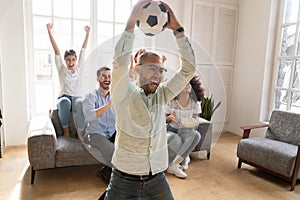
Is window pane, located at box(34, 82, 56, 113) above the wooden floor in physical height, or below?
above

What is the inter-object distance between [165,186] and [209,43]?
3.54 metres

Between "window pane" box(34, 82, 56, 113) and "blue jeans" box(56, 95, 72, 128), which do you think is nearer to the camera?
"blue jeans" box(56, 95, 72, 128)

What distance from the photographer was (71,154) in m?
2.38

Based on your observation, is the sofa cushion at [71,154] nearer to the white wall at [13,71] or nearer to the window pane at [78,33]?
the white wall at [13,71]

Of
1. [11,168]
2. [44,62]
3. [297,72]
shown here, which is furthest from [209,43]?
[11,168]

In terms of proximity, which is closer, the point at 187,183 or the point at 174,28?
the point at 174,28

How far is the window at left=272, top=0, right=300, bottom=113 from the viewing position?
3475 mm

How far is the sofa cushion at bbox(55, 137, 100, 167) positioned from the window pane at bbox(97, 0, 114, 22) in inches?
79.3

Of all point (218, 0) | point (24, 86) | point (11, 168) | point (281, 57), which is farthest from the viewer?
point (218, 0)

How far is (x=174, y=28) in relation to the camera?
956mm

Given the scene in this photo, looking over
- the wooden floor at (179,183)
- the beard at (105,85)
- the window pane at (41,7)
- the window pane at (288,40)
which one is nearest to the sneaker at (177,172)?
the wooden floor at (179,183)

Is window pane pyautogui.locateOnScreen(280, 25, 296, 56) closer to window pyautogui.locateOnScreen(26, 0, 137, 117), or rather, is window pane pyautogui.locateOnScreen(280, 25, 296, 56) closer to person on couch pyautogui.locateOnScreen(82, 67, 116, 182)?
window pyautogui.locateOnScreen(26, 0, 137, 117)

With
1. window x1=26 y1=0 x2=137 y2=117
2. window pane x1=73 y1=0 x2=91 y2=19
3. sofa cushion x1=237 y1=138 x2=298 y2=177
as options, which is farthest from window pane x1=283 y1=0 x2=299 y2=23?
window pane x1=73 y1=0 x2=91 y2=19

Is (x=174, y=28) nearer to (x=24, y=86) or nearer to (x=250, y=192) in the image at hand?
(x=250, y=192)
